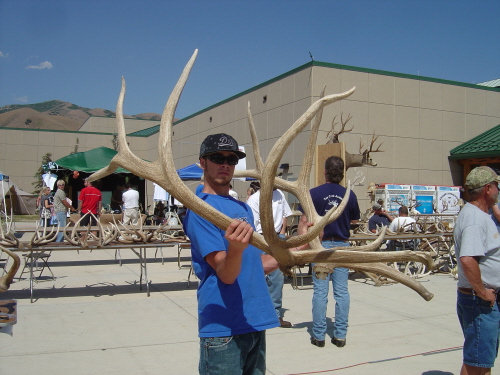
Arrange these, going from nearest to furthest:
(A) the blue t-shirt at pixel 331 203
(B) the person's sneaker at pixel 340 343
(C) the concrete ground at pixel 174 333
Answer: (C) the concrete ground at pixel 174 333, (A) the blue t-shirt at pixel 331 203, (B) the person's sneaker at pixel 340 343

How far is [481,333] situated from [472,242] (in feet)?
2.09

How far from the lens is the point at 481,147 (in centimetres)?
1872

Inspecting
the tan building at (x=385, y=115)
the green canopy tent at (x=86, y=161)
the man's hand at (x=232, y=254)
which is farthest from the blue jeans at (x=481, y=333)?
the green canopy tent at (x=86, y=161)

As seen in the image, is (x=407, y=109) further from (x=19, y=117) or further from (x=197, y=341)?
(x=19, y=117)

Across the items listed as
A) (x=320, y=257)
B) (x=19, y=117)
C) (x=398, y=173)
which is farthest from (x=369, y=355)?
(x=19, y=117)

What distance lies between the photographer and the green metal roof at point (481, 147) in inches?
711

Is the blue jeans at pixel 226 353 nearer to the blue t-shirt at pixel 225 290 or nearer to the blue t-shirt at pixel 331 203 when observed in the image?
the blue t-shirt at pixel 225 290

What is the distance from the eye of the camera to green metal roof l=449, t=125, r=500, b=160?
18062 millimetres

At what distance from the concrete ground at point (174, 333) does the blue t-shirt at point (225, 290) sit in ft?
7.69

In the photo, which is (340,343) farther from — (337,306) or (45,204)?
(45,204)

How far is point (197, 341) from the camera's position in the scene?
5.38 m

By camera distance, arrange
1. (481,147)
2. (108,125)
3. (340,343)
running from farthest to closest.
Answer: (108,125) → (481,147) → (340,343)

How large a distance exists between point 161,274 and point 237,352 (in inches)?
311

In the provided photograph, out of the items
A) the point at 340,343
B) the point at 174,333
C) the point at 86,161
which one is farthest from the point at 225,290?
the point at 86,161
